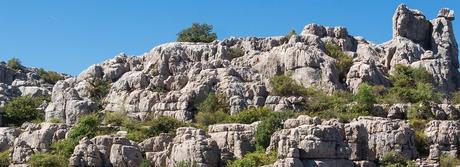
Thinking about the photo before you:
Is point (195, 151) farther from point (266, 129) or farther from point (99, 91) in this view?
point (99, 91)

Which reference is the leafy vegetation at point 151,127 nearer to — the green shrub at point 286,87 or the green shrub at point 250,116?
the green shrub at point 250,116

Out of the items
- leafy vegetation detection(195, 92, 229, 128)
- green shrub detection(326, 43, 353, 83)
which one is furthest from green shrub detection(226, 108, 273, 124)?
green shrub detection(326, 43, 353, 83)

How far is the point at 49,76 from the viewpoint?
361ft

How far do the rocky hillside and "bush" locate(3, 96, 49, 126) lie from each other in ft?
9.90

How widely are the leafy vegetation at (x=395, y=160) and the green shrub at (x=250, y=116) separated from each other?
1383 centimetres

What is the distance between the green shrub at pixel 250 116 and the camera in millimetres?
75175

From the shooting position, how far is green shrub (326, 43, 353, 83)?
87.5 meters

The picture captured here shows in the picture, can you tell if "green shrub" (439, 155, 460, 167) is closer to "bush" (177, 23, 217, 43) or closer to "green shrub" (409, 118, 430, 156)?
"green shrub" (409, 118, 430, 156)

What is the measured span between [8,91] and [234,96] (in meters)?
29.2

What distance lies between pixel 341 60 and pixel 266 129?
2267 centimetres

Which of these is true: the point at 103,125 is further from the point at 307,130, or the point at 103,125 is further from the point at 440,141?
the point at 440,141

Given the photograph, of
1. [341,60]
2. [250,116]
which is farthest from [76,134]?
[341,60]

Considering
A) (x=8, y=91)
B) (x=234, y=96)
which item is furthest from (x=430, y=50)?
(x=8, y=91)

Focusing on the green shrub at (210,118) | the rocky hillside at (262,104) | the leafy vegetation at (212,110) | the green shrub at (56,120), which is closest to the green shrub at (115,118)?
the rocky hillside at (262,104)
